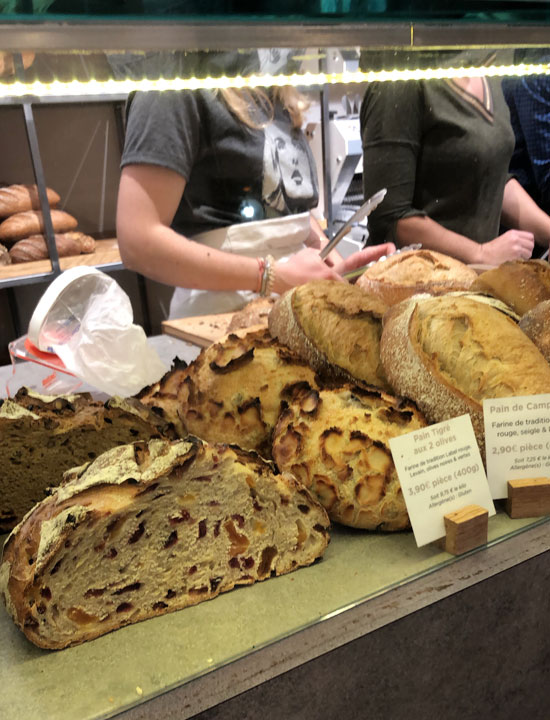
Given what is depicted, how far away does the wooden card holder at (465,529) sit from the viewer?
92 centimetres

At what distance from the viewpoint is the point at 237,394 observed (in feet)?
3.53

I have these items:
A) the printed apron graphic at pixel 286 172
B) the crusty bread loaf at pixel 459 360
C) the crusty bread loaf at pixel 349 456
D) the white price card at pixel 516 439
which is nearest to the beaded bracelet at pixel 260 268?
the printed apron graphic at pixel 286 172

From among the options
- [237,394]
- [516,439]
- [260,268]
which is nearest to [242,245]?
[260,268]

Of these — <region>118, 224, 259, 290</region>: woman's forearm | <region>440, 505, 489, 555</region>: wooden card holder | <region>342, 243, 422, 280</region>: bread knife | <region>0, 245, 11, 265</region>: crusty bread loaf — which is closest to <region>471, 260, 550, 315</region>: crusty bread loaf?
<region>342, 243, 422, 280</region>: bread knife

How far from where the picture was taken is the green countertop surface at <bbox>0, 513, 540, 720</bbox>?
705mm

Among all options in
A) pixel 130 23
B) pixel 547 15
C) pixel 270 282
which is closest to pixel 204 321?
pixel 270 282

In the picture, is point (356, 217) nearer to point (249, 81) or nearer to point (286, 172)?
point (286, 172)

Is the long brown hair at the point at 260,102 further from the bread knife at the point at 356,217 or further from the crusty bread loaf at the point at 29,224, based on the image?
the crusty bread loaf at the point at 29,224

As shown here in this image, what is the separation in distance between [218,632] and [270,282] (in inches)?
41.1

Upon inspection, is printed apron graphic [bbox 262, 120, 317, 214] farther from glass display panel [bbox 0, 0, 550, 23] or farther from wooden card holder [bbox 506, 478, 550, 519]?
wooden card holder [bbox 506, 478, 550, 519]

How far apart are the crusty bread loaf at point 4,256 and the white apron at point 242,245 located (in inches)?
16.6

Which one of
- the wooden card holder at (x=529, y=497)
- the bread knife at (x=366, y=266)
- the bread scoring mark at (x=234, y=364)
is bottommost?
the wooden card holder at (x=529, y=497)

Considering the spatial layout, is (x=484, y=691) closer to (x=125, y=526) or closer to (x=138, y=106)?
(x=125, y=526)

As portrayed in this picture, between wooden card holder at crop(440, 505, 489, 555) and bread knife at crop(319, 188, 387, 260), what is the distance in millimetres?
811
